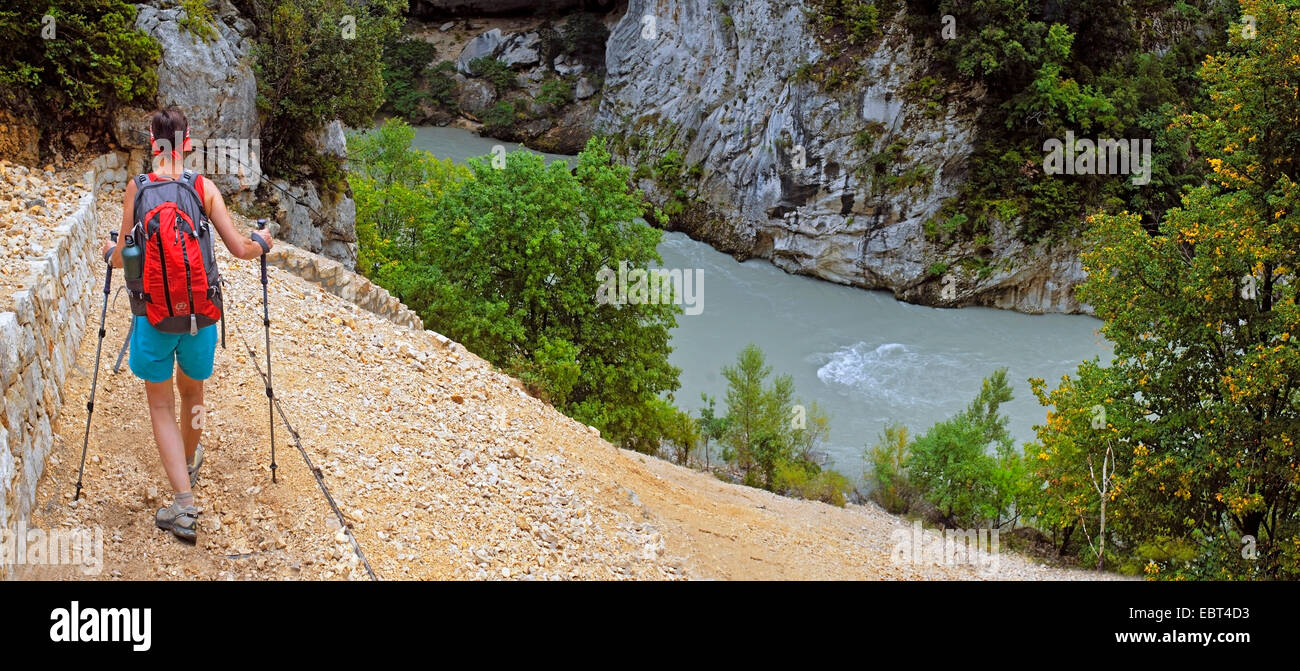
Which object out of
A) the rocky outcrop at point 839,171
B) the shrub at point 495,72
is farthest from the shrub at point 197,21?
the shrub at point 495,72

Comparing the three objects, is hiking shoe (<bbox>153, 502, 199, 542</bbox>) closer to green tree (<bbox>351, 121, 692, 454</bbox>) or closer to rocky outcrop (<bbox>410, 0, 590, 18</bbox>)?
green tree (<bbox>351, 121, 692, 454</bbox>)

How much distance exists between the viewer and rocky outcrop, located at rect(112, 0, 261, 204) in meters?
15.1

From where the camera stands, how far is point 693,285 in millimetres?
37125

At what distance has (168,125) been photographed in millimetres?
5246

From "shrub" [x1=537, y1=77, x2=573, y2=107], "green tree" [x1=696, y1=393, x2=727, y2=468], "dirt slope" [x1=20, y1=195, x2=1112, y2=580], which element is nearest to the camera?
"dirt slope" [x1=20, y1=195, x2=1112, y2=580]

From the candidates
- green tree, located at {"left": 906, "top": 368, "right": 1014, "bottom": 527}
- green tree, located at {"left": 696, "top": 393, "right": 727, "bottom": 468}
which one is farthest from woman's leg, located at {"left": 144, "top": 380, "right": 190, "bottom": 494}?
green tree, located at {"left": 906, "top": 368, "right": 1014, "bottom": 527}

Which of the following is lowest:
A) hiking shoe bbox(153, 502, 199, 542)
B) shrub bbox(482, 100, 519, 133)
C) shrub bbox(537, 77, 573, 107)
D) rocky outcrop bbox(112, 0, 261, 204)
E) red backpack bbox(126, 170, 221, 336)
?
hiking shoe bbox(153, 502, 199, 542)

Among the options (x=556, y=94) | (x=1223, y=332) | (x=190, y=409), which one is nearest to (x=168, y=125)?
(x=190, y=409)

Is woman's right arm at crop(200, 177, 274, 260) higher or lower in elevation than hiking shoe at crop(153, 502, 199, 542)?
higher

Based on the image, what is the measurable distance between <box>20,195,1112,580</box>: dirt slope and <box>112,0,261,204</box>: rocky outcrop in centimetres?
532

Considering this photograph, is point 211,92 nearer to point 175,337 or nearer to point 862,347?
point 175,337

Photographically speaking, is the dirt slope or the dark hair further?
the dirt slope

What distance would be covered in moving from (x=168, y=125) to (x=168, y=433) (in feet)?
6.14

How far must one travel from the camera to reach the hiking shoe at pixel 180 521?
5.77 meters
